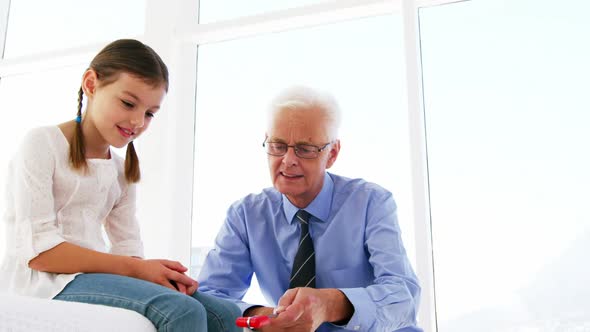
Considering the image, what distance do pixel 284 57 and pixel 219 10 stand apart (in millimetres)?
400

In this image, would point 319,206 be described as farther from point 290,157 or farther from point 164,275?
point 164,275

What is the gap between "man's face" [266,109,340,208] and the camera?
165 centimetres

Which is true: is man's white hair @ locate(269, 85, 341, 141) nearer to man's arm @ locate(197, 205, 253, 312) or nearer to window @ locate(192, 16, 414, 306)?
man's arm @ locate(197, 205, 253, 312)

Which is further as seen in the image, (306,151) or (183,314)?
(306,151)

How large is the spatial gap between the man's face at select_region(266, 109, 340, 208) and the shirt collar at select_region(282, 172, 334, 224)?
2cm

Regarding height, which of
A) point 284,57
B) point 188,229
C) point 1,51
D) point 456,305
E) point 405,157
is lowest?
point 456,305

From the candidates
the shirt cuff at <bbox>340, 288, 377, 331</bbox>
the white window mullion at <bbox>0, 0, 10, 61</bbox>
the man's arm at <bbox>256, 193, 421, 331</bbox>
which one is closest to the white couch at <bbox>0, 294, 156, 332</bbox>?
the man's arm at <bbox>256, 193, 421, 331</bbox>

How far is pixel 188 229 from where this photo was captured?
2439 mm

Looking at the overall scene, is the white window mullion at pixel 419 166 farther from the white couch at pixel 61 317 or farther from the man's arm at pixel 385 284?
the white couch at pixel 61 317

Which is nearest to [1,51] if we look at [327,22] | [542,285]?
[327,22]

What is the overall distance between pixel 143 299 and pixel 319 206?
656 mm

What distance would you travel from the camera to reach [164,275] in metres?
1.36

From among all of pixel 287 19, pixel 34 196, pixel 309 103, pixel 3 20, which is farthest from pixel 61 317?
pixel 3 20

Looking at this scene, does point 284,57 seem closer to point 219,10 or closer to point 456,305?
point 219,10
